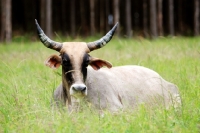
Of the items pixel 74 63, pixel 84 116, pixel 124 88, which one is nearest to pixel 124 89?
pixel 124 88

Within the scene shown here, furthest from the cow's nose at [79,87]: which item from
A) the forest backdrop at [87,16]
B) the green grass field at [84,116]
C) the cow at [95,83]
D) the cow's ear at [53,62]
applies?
the forest backdrop at [87,16]

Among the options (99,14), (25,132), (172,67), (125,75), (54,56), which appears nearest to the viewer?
(25,132)

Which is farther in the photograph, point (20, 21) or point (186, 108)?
point (20, 21)

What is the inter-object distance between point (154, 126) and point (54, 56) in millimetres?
1822

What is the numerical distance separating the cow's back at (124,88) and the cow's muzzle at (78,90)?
0.87 feet

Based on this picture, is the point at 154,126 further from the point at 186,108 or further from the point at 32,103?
the point at 32,103

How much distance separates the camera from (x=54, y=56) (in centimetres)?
568

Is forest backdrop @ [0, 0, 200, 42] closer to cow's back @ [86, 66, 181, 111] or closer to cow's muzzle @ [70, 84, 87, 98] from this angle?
cow's back @ [86, 66, 181, 111]

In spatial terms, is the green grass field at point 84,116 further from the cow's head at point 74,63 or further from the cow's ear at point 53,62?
the cow's ear at point 53,62

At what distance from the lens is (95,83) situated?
19.5 ft

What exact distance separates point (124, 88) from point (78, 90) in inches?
56.4

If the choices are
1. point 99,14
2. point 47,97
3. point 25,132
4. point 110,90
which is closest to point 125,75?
point 110,90

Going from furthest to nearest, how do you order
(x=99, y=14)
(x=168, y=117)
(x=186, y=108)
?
(x=99, y=14), (x=186, y=108), (x=168, y=117)

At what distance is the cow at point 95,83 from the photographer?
5.43 meters
